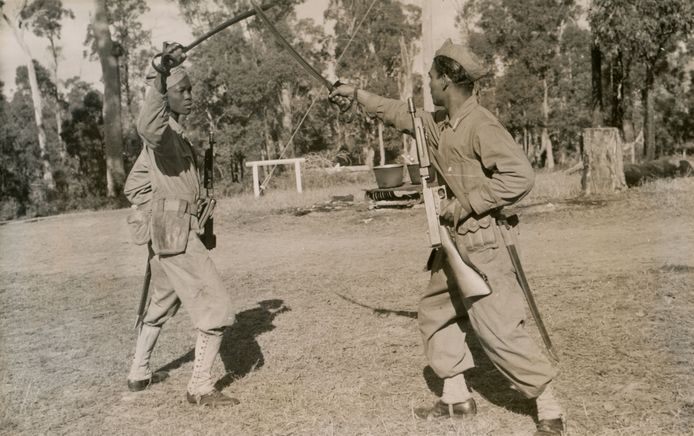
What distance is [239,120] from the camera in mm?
53844

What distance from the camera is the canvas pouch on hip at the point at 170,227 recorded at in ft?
16.2

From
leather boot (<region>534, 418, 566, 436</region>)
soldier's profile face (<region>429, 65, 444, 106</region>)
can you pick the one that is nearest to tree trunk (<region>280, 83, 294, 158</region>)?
soldier's profile face (<region>429, 65, 444, 106</region>)

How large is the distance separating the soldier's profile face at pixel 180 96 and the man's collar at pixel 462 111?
198 cm

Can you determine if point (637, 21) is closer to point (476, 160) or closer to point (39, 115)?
point (476, 160)

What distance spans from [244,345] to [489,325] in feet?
10.6

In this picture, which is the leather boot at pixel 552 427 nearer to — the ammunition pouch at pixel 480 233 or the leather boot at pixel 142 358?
the ammunition pouch at pixel 480 233

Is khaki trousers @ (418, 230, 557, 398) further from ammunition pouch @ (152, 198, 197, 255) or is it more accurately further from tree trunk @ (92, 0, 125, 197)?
tree trunk @ (92, 0, 125, 197)

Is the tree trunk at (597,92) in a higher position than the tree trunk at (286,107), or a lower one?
lower

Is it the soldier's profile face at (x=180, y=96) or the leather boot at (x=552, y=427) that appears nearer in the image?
the leather boot at (x=552, y=427)

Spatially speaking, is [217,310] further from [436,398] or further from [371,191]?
[371,191]

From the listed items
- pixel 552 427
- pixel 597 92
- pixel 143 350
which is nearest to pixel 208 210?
pixel 143 350

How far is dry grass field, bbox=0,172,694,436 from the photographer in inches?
182

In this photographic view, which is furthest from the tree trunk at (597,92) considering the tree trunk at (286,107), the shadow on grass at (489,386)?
the tree trunk at (286,107)

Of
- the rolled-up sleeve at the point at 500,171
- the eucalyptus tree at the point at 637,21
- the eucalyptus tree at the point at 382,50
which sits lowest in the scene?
the rolled-up sleeve at the point at 500,171
